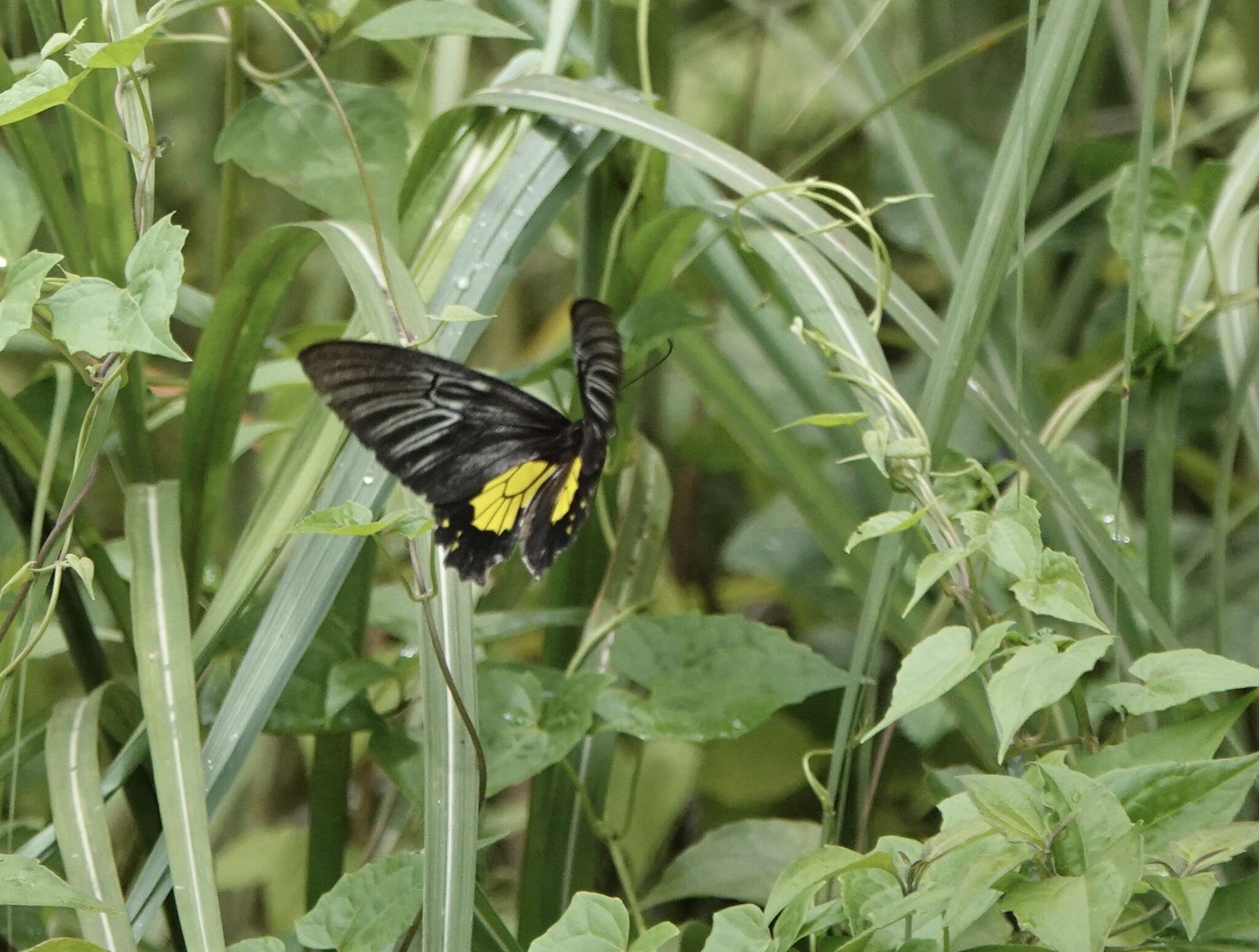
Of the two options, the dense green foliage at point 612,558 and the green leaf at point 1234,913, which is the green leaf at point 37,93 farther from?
the green leaf at point 1234,913

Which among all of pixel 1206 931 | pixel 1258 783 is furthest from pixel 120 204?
pixel 1258 783

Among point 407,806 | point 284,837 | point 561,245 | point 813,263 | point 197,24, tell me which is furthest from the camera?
point 197,24

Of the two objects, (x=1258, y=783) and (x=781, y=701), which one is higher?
(x=781, y=701)

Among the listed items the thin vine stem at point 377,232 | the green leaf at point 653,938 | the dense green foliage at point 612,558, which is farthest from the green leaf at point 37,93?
the green leaf at point 653,938

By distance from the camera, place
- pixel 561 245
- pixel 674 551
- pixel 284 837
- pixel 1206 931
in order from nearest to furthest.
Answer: pixel 1206 931
pixel 284 837
pixel 561 245
pixel 674 551

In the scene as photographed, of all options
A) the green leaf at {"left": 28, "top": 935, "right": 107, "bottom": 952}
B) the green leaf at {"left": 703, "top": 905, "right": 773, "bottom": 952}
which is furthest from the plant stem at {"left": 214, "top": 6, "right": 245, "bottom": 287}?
the green leaf at {"left": 703, "top": 905, "right": 773, "bottom": 952}

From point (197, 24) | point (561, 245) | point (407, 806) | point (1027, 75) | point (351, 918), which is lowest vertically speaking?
point (407, 806)

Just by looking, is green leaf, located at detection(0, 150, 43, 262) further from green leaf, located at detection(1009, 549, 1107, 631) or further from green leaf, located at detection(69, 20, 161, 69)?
green leaf, located at detection(1009, 549, 1107, 631)

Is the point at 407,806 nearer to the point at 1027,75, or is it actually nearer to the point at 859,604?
the point at 859,604
